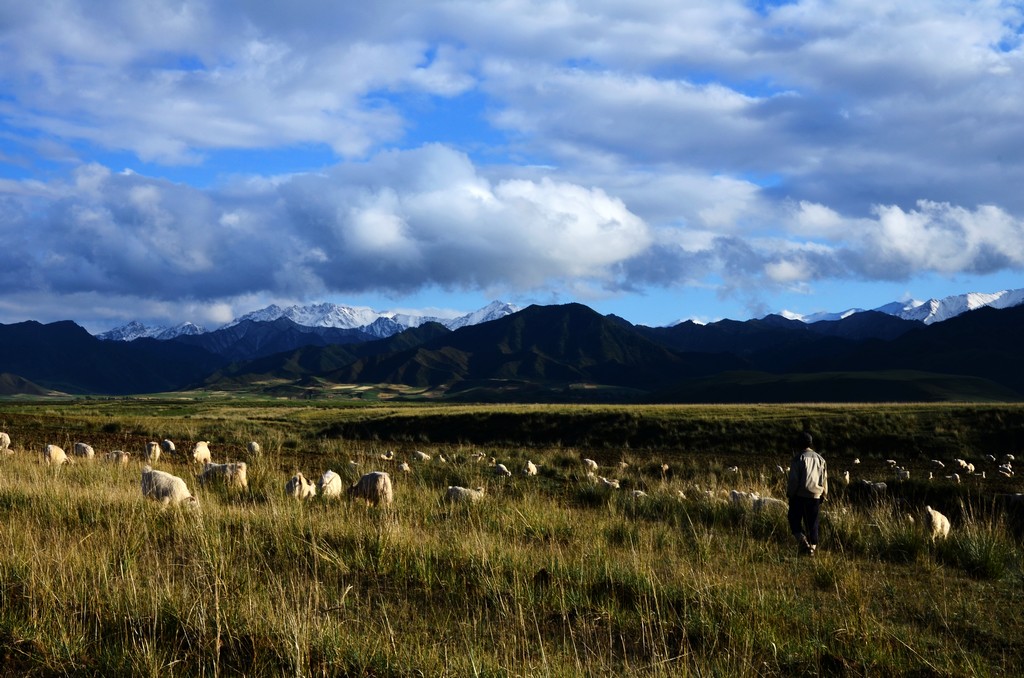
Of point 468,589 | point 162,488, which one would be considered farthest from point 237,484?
point 468,589

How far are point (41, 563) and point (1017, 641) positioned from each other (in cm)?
831

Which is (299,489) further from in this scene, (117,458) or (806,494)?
(806,494)

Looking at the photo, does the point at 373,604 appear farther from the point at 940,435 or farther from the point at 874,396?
the point at 874,396

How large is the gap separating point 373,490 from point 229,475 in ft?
9.12

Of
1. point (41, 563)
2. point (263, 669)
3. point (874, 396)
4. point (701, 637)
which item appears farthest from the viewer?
point (874, 396)

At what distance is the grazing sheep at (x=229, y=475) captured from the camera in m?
11.4

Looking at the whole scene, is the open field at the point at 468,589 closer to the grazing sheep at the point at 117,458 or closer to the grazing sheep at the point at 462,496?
the grazing sheep at the point at 462,496

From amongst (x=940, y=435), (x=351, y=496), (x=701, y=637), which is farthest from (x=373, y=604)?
(x=940, y=435)

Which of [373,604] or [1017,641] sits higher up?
→ [373,604]

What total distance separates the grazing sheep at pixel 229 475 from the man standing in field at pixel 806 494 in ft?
27.6

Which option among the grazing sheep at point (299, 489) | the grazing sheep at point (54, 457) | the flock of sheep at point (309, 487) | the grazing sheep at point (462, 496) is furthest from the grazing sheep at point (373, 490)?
the grazing sheep at point (54, 457)

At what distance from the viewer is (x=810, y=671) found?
5008 millimetres

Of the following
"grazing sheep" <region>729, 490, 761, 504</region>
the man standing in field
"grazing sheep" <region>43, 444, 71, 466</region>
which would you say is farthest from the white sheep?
"grazing sheep" <region>729, 490, 761, 504</region>

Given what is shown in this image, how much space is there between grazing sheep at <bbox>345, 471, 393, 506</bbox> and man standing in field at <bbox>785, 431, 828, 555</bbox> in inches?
230
